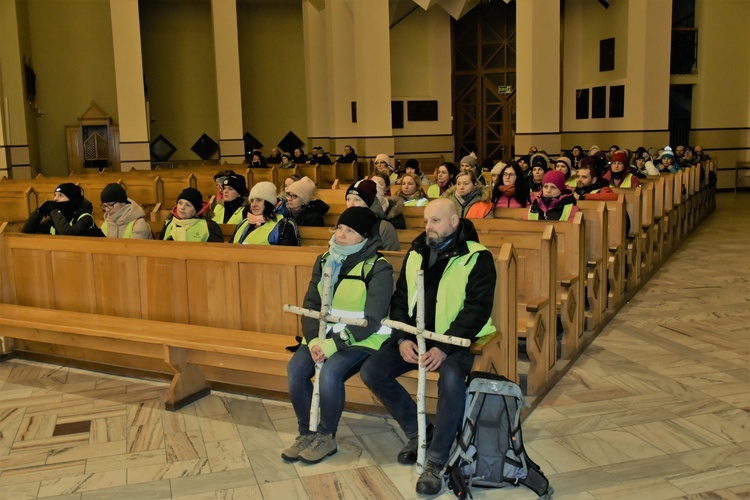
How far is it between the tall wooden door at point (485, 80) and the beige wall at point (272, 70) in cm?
476

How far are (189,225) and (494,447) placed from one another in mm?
3207

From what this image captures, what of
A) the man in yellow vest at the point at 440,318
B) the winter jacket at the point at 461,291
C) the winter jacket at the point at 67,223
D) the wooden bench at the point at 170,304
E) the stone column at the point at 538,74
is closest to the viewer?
the man in yellow vest at the point at 440,318

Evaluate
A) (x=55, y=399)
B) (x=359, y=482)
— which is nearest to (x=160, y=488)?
(x=359, y=482)

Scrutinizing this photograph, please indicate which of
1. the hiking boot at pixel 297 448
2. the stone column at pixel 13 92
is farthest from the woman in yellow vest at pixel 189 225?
the stone column at pixel 13 92

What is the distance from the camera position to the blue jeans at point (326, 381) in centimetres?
391

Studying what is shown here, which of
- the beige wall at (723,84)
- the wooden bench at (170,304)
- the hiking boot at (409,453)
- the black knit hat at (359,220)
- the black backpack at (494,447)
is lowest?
the hiking boot at (409,453)

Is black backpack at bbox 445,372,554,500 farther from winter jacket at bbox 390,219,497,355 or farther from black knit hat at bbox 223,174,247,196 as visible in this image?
black knit hat at bbox 223,174,247,196

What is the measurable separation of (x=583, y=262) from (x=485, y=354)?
221 centimetres

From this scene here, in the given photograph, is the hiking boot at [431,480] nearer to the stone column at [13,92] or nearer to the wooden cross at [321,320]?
the wooden cross at [321,320]

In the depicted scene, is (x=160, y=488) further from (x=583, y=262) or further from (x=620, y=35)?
(x=620, y=35)

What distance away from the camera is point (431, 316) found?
3.89 metres

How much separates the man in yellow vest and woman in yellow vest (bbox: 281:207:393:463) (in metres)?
0.10

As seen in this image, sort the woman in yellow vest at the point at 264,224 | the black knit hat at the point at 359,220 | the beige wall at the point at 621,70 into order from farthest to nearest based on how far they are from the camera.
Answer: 1. the beige wall at the point at 621,70
2. the woman in yellow vest at the point at 264,224
3. the black knit hat at the point at 359,220

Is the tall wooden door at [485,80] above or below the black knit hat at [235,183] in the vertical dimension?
above
